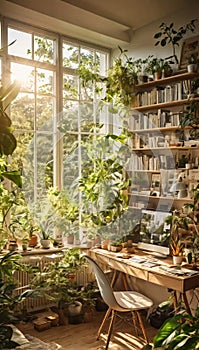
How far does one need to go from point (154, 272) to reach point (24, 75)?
259 cm

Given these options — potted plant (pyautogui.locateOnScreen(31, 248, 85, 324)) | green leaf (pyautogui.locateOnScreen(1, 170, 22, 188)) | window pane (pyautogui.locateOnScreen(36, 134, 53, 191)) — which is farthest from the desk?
green leaf (pyautogui.locateOnScreen(1, 170, 22, 188))

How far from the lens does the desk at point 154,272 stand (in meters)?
3.34

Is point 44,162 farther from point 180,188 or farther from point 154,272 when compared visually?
point 154,272

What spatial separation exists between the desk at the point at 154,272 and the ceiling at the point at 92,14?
2.59 m

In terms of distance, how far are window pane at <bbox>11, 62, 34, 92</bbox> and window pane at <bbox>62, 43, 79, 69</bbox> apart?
0.51m

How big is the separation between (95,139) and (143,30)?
1.46m

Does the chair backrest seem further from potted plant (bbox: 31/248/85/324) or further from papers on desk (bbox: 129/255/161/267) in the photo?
potted plant (bbox: 31/248/85/324)

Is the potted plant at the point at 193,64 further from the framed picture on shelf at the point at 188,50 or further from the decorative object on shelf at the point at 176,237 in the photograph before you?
the decorative object on shelf at the point at 176,237

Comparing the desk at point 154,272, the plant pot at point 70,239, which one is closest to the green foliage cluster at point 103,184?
the plant pot at point 70,239

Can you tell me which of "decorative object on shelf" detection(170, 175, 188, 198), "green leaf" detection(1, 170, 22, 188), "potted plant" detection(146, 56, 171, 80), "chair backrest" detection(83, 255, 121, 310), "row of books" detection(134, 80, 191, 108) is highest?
"potted plant" detection(146, 56, 171, 80)

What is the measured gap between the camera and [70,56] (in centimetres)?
482

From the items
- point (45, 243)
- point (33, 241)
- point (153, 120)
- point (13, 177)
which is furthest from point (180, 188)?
point (13, 177)

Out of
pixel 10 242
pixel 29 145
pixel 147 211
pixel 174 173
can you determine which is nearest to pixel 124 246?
pixel 147 211

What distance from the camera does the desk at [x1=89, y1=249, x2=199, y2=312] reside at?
334 centimetres
